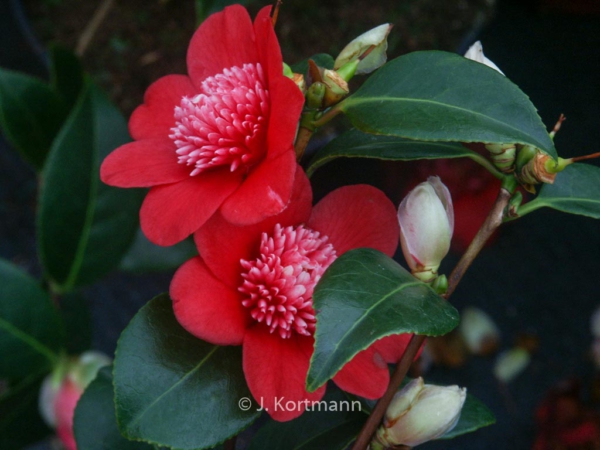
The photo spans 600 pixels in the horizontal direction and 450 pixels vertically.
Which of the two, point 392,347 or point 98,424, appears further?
point 98,424

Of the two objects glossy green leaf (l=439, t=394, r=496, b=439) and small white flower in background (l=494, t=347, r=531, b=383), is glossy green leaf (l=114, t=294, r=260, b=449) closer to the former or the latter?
glossy green leaf (l=439, t=394, r=496, b=439)

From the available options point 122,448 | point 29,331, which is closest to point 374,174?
point 122,448

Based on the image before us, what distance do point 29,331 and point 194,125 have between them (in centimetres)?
46

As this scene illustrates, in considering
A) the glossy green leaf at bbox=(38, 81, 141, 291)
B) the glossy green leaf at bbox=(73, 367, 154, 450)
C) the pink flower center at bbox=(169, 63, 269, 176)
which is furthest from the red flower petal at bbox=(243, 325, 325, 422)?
the glossy green leaf at bbox=(38, 81, 141, 291)

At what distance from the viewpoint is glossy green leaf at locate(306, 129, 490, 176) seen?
39cm

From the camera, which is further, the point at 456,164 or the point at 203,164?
the point at 456,164

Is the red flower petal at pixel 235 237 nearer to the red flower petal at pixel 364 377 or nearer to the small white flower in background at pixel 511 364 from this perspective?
the red flower petal at pixel 364 377

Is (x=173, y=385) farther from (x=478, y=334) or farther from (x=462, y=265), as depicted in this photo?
(x=478, y=334)

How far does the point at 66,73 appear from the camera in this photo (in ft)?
2.84

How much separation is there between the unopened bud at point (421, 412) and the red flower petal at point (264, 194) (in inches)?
5.9

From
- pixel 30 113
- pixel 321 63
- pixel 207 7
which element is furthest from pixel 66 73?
pixel 321 63

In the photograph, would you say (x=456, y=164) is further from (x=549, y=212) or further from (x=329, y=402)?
(x=329, y=402)

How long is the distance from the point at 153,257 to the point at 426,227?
59 cm

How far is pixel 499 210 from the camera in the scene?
0.37 m
